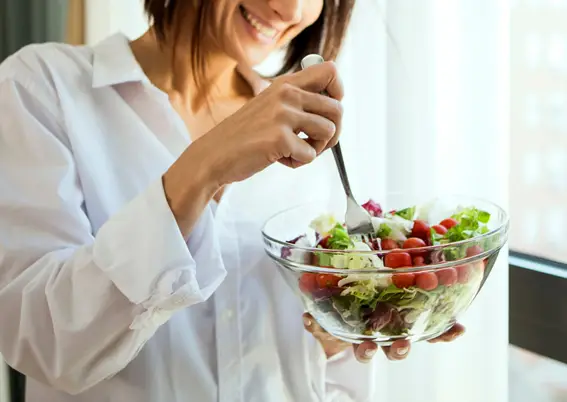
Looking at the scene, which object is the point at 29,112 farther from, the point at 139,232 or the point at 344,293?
the point at 344,293

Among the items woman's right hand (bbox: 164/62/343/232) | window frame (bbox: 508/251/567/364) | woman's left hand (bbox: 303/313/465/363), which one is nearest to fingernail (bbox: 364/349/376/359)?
woman's left hand (bbox: 303/313/465/363)

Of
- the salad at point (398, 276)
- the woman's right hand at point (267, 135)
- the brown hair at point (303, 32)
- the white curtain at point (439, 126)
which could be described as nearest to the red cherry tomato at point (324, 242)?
the salad at point (398, 276)

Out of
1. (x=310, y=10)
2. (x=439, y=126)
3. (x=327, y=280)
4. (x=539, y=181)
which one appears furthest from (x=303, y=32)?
(x=327, y=280)

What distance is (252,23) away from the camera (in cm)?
88

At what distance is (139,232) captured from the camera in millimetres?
665

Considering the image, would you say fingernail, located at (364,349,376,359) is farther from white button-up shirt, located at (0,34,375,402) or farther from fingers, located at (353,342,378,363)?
white button-up shirt, located at (0,34,375,402)

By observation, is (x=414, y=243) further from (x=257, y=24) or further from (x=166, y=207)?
(x=257, y=24)

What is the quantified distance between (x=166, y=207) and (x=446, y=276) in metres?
0.28

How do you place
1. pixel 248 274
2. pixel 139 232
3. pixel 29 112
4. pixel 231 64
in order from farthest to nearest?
pixel 231 64
pixel 248 274
pixel 29 112
pixel 139 232

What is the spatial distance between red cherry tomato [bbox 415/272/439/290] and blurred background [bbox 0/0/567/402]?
8.9 inches

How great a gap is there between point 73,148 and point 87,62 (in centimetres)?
15

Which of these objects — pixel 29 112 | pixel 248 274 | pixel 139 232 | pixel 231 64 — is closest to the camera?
pixel 139 232

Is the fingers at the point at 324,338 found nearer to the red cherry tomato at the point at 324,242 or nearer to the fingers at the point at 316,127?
the red cherry tomato at the point at 324,242

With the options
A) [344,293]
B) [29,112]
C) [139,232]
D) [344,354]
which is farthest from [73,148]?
[344,354]
